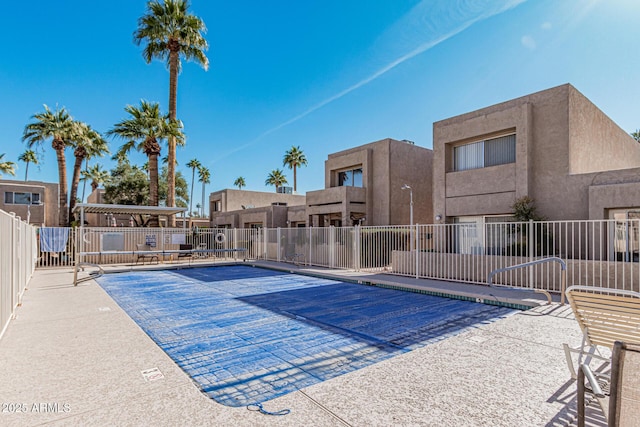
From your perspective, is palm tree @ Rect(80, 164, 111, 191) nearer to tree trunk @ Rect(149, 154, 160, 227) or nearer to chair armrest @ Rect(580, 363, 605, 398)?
tree trunk @ Rect(149, 154, 160, 227)

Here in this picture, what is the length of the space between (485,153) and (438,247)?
15.5 ft

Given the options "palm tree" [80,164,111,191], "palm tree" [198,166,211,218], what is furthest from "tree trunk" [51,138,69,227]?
"palm tree" [198,166,211,218]

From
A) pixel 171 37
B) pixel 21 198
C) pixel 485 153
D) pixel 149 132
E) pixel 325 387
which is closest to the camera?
pixel 325 387

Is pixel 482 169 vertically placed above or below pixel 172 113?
below

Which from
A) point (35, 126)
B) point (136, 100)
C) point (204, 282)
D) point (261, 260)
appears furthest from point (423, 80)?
point (35, 126)

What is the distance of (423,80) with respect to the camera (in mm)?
18266

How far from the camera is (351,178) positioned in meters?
23.6

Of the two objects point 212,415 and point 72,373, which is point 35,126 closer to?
point 72,373

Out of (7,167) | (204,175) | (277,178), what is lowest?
(7,167)

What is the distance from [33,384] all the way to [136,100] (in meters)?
22.9

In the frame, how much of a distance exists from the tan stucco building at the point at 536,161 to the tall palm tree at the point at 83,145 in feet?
81.5

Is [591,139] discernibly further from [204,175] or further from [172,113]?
[204,175]

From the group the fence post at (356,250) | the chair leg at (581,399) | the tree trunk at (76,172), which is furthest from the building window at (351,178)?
the chair leg at (581,399)

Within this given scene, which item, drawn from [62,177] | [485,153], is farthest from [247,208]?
[485,153]
